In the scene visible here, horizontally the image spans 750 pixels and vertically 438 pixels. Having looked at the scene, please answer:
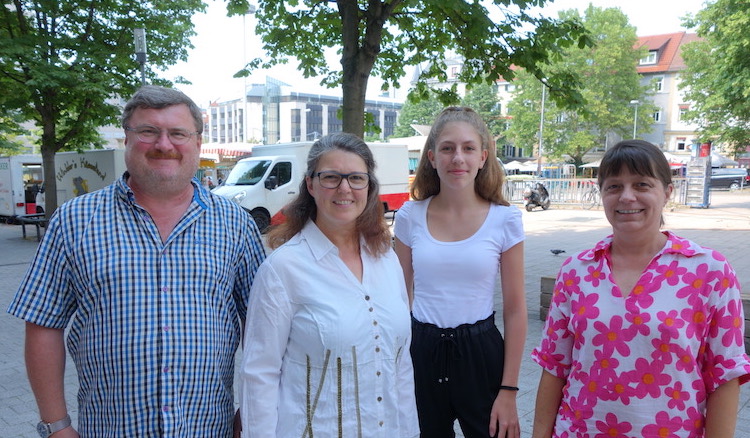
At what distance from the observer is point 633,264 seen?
1.82m

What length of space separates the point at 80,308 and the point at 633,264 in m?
1.96

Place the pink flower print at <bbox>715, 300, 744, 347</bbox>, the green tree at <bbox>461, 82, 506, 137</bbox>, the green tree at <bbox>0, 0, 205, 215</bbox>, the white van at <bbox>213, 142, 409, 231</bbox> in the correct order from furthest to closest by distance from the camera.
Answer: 1. the green tree at <bbox>461, 82, 506, 137</bbox>
2. the white van at <bbox>213, 142, 409, 231</bbox>
3. the green tree at <bbox>0, 0, 205, 215</bbox>
4. the pink flower print at <bbox>715, 300, 744, 347</bbox>

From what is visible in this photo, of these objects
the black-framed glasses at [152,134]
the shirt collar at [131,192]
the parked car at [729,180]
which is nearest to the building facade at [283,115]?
the parked car at [729,180]

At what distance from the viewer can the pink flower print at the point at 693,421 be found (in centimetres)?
170

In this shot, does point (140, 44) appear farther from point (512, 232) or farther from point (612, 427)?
point (612, 427)

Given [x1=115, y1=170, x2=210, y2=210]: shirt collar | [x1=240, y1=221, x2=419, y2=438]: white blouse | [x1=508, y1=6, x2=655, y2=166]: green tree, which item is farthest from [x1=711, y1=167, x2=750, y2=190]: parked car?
[x1=115, y1=170, x2=210, y2=210]: shirt collar

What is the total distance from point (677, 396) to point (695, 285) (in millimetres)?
362

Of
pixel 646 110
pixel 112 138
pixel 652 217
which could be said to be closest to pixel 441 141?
pixel 652 217

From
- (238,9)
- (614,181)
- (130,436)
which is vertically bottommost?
(130,436)

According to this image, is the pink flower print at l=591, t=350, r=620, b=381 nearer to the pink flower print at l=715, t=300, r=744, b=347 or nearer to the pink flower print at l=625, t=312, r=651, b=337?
the pink flower print at l=625, t=312, r=651, b=337

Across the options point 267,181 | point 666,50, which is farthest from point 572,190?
point 666,50

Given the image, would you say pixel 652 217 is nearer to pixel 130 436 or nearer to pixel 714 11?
pixel 130 436

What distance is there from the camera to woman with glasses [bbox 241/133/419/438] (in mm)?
1769

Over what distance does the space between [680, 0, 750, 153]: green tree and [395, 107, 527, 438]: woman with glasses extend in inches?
851
